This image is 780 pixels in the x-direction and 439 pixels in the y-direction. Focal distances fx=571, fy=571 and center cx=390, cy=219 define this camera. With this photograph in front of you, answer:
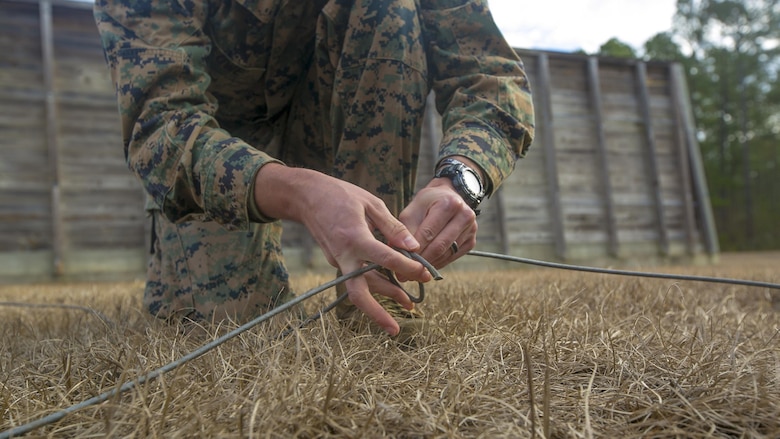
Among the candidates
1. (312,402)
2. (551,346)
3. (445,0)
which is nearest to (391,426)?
(312,402)

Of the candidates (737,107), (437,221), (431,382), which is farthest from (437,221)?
(737,107)

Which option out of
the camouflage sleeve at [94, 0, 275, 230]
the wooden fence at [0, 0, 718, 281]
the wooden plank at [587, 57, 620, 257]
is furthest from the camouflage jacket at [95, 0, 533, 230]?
the wooden plank at [587, 57, 620, 257]

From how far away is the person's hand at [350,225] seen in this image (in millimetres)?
878

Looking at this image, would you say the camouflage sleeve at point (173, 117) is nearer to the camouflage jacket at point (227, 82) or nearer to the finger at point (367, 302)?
the camouflage jacket at point (227, 82)

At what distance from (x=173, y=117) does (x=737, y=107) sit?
1886 cm

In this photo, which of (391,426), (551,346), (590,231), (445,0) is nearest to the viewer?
(391,426)

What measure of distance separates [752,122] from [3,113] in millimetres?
18293

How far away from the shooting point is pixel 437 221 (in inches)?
39.3

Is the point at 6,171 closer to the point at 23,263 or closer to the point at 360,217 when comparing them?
the point at 23,263

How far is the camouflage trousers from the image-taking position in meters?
1.36

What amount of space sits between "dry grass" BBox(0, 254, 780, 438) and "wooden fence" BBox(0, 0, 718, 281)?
3.58 metres

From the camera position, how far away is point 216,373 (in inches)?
34.2

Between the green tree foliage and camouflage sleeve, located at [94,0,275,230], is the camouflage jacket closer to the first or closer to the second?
camouflage sleeve, located at [94,0,275,230]

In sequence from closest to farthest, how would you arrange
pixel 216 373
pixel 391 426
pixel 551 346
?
pixel 391 426
pixel 216 373
pixel 551 346
